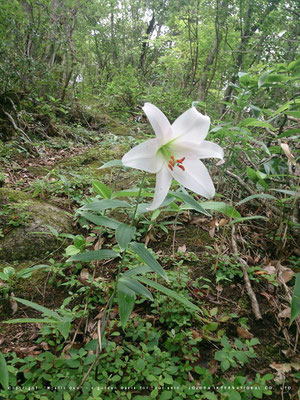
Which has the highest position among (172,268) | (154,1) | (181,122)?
(154,1)

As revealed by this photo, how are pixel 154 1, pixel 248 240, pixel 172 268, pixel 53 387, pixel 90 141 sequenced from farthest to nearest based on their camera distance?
pixel 154 1
pixel 90 141
pixel 248 240
pixel 172 268
pixel 53 387

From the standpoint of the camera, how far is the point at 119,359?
1.10 meters

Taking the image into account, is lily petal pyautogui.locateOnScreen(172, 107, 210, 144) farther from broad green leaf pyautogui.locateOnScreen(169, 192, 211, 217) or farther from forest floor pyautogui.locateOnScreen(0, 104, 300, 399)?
forest floor pyautogui.locateOnScreen(0, 104, 300, 399)

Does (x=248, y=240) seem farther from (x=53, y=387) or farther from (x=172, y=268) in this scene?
(x=53, y=387)

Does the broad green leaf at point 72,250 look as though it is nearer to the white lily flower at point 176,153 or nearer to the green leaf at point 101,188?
the green leaf at point 101,188

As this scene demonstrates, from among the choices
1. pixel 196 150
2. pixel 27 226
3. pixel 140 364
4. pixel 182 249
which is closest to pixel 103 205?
pixel 196 150

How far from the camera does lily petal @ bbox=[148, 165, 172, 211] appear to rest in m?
0.84

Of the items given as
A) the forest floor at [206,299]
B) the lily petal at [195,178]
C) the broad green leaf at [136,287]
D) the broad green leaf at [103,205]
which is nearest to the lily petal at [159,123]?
the lily petal at [195,178]

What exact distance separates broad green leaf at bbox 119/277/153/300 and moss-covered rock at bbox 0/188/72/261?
0.97 meters

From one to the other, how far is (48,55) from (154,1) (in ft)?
16.6

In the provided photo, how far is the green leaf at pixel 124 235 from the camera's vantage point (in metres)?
0.78

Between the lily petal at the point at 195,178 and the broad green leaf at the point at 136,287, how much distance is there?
0.38 meters

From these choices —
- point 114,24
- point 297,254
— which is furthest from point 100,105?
point 297,254

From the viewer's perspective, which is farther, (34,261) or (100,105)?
(100,105)
